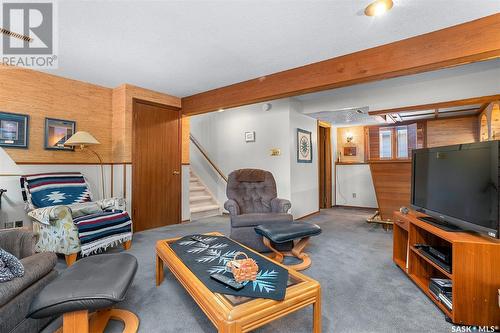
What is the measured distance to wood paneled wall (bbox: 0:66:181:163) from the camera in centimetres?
317

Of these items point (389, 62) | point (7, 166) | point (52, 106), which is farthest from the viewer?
point (52, 106)

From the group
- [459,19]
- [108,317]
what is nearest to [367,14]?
[459,19]

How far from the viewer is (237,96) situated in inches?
151

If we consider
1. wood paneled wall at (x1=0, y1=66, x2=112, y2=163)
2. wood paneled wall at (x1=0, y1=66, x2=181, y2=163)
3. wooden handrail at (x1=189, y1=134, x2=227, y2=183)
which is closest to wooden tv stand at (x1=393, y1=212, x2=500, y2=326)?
wood paneled wall at (x1=0, y1=66, x2=181, y2=163)

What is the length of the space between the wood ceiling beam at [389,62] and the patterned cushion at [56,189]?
2.47 metres

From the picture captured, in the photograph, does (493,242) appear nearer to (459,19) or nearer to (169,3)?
(459,19)

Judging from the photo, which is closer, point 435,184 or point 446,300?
point 446,300

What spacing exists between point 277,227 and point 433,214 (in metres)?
1.42

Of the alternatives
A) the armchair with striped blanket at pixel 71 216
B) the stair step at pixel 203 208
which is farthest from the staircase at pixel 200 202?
the armchair with striped blanket at pixel 71 216

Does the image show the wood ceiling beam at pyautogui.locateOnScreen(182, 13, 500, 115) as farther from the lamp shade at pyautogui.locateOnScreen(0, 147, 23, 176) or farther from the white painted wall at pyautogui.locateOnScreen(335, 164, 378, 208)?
the white painted wall at pyautogui.locateOnScreen(335, 164, 378, 208)

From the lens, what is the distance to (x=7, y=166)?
3.08 metres

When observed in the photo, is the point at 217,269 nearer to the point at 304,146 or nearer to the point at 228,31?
the point at 228,31

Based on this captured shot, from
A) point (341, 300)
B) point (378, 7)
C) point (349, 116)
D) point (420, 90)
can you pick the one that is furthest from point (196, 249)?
point (349, 116)

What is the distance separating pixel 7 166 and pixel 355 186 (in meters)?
6.63
